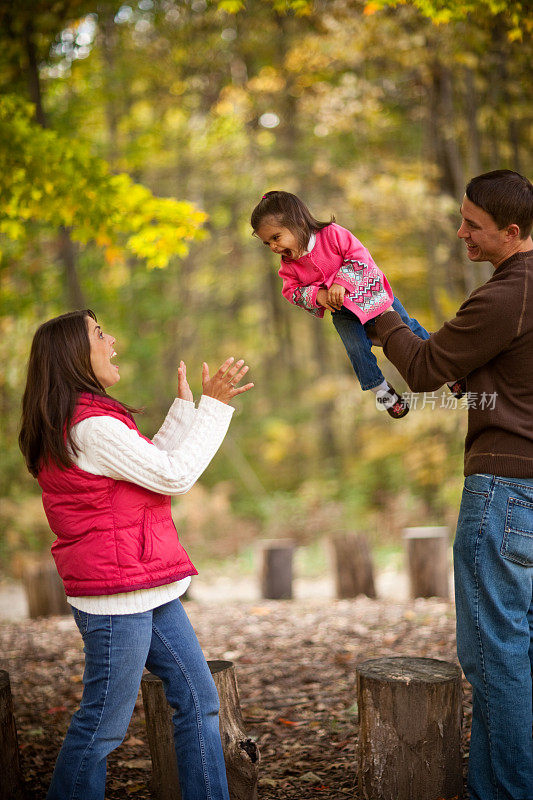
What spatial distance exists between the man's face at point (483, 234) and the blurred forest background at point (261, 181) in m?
3.27

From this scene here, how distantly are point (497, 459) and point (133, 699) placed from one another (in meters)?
1.41

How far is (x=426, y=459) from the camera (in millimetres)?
10750

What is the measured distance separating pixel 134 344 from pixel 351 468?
4.66m

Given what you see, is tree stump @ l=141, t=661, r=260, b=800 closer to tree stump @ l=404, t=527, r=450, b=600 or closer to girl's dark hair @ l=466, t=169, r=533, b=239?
girl's dark hair @ l=466, t=169, r=533, b=239

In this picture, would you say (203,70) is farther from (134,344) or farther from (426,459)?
(426,459)

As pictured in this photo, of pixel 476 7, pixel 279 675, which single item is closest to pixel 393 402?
pixel 476 7

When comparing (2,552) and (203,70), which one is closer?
(2,552)

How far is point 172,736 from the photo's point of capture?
3168 mm

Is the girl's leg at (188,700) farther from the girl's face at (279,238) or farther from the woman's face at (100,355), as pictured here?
the girl's face at (279,238)

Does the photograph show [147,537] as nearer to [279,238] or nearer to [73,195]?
[279,238]

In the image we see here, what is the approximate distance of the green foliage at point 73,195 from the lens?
191 inches

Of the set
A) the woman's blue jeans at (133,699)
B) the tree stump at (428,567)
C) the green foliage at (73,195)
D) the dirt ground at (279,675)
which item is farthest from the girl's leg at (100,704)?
the tree stump at (428,567)

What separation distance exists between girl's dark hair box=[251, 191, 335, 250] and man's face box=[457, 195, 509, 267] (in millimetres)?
519

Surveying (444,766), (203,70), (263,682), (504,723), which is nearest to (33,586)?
(263,682)
